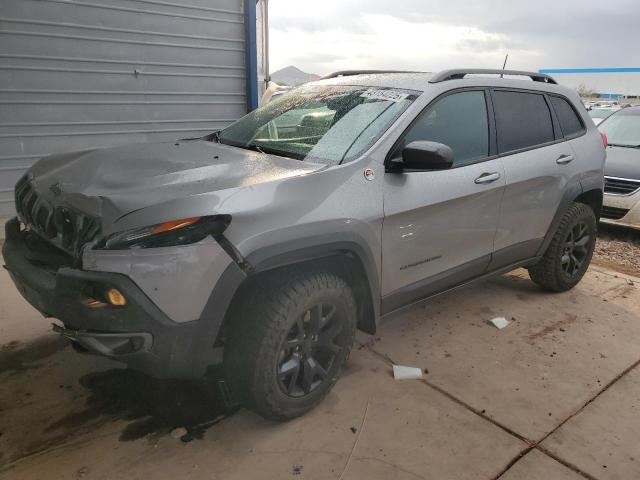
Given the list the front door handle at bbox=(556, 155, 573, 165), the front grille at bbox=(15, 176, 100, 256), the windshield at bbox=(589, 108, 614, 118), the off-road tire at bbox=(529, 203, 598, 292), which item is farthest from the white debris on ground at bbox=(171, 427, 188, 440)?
the windshield at bbox=(589, 108, 614, 118)

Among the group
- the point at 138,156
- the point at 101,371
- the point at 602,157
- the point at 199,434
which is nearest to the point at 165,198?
the point at 138,156

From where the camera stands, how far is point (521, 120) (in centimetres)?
353

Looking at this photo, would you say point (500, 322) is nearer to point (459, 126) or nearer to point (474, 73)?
point (459, 126)

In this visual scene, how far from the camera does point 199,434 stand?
2.42 metres

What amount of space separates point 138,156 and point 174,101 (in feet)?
15.5

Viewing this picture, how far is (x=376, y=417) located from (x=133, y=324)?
4.45 ft

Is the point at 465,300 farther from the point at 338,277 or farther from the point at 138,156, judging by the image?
the point at 138,156

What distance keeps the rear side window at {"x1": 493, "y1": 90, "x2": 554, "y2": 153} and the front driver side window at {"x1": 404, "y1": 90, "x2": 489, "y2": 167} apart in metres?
0.17

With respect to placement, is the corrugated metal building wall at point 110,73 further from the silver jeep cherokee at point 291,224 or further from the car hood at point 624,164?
the car hood at point 624,164

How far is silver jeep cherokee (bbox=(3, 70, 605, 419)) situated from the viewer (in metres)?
1.99

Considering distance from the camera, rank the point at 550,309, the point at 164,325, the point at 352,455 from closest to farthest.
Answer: the point at 164,325, the point at 352,455, the point at 550,309

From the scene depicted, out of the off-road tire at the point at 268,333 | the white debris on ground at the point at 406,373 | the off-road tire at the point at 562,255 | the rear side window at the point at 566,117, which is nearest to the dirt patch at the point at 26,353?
the off-road tire at the point at 268,333

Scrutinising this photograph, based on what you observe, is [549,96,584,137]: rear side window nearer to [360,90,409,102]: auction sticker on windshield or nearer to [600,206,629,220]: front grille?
[360,90,409,102]: auction sticker on windshield

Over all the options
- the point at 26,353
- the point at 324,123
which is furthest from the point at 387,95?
the point at 26,353
